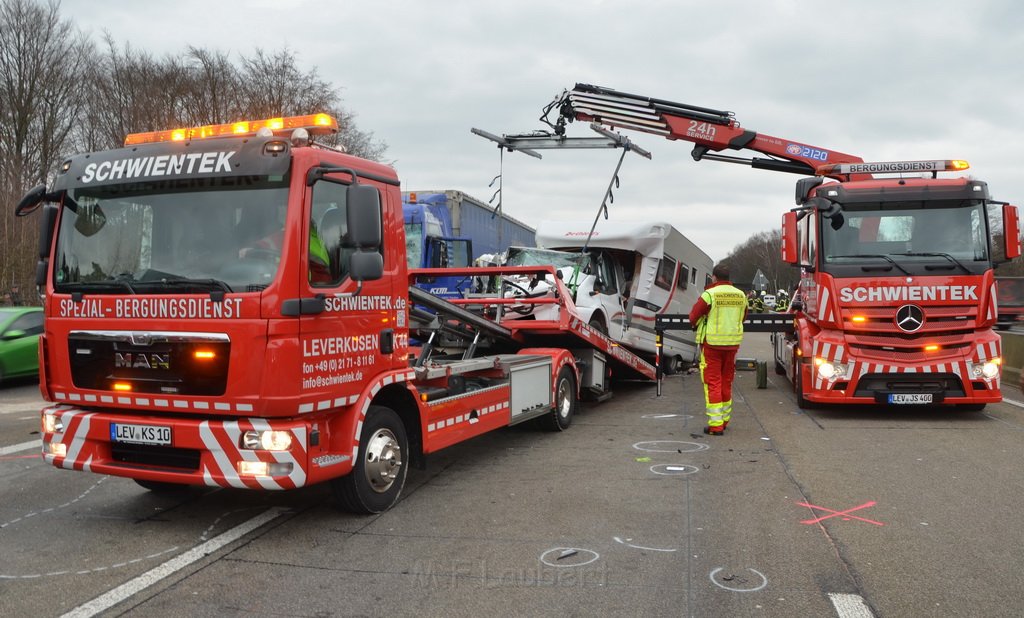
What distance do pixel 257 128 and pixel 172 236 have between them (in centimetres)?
95

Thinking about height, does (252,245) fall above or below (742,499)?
above

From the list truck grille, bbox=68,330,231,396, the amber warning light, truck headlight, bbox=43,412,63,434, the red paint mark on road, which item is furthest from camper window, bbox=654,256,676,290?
truck headlight, bbox=43,412,63,434

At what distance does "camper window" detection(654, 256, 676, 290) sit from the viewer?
1384 centimetres

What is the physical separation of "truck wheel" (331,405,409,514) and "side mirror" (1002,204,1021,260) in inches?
306

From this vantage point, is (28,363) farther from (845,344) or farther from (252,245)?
(845,344)

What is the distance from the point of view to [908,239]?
9805 millimetres

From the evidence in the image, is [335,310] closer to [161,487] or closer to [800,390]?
[161,487]

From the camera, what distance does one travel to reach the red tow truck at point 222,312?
4.85 m

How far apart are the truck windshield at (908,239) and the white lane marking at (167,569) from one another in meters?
7.35

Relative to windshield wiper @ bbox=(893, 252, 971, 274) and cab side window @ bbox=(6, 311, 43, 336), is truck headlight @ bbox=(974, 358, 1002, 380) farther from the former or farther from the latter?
cab side window @ bbox=(6, 311, 43, 336)

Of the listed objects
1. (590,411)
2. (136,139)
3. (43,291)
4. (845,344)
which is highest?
(136,139)

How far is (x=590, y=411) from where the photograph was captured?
11.0m

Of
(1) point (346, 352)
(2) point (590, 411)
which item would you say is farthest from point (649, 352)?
(1) point (346, 352)

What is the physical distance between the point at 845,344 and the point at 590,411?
10.9 feet
